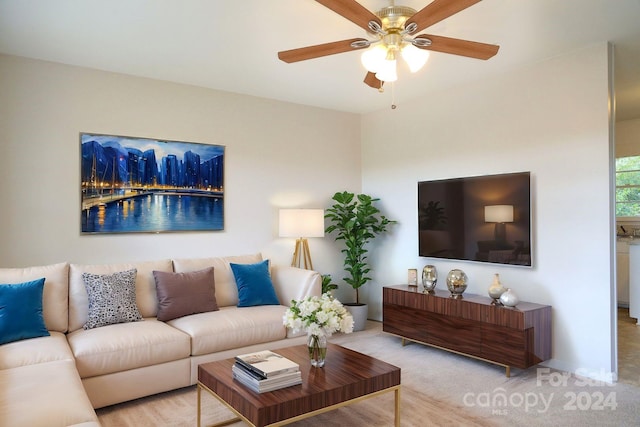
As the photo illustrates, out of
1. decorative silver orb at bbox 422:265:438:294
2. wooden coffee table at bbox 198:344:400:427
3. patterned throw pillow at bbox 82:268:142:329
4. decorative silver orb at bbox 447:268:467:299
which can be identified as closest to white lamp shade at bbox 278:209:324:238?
decorative silver orb at bbox 422:265:438:294

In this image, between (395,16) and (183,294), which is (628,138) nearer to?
(395,16)

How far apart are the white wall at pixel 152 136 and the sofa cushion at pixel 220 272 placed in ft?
1.11

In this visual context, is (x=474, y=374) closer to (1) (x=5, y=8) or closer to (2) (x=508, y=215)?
(2) (x=508, y=215)

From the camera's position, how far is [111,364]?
2844 millimetres

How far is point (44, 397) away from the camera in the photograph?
1989 millimetres

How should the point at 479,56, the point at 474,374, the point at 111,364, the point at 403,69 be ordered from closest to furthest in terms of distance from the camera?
1. the point at 479,56
2. the point at 111,364
3. the point at 474,374
4. the point at 403,69

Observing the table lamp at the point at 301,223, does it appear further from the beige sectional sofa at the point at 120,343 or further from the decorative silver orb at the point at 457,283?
the decorative silver orb at the point at 457,283

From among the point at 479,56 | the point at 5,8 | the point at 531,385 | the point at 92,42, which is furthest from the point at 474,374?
the point at 5,8

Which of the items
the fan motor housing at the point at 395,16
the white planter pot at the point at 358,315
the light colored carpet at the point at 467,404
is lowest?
the light colored carpet at the point at 467,404

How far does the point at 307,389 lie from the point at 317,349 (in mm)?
337

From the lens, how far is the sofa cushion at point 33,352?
8.21ft

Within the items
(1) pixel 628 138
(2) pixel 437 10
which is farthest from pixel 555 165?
(1) pixel 628 138

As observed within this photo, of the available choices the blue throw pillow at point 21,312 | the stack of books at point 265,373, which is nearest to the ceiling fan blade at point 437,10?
the stack of books at point 265,373

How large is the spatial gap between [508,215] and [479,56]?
178 centimetres
